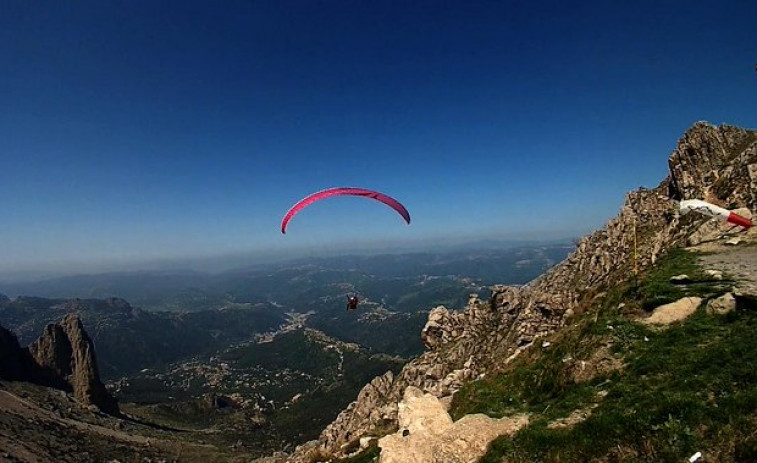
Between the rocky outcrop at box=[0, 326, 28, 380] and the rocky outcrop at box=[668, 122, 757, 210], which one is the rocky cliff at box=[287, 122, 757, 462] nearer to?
the rocky outcrop at box=[668, 122, 757, 210]

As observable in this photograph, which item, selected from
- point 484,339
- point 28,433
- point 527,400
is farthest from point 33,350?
point 527,400

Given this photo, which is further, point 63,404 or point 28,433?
point 63,404

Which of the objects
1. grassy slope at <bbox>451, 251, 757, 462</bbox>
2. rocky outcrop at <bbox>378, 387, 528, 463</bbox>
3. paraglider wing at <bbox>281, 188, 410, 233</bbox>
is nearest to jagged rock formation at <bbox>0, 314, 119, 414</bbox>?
paraglider wing at <bbox>281, 188, 410, 233</bbox>

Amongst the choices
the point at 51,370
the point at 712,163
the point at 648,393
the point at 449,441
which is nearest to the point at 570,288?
the point at 712,163

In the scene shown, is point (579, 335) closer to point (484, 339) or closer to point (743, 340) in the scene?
point (743, 340)

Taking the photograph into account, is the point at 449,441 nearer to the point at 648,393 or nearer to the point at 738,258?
the point at 648,393

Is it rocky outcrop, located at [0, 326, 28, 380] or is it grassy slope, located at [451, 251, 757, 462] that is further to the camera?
rocky outcrop, located at [0, 326, 28, 380]
